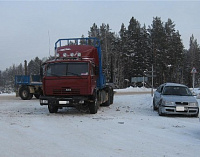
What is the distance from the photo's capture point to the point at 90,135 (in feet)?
24.9

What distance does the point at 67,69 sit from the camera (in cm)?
1223

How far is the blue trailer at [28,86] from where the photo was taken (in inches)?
953

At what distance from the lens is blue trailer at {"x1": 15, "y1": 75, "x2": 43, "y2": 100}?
2422cm

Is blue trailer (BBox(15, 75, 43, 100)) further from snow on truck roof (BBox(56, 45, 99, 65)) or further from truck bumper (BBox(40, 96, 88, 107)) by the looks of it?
truck bumper (BBox(40, 96, 88, 107))

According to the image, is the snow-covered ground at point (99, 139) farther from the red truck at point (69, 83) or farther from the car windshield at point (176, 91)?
the car windshield at point (176, 91)

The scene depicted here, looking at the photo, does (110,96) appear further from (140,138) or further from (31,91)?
(140,138)

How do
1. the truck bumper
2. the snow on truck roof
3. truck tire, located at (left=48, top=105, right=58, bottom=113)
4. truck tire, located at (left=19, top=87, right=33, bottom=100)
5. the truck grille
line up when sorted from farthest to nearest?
1. truck tire, located at (left=19, top=87, right=33, bottom=100)
2. the snow on truck roof
3. truck tire, located at (left=48, top=105, right=58, bottom=113)
4. the truck grille
5. the truck bumper

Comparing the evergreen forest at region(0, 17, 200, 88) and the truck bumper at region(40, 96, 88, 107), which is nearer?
the truck bumper at region(40, 96, 88, 107)

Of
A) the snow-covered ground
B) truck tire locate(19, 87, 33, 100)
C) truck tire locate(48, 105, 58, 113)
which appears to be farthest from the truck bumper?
truck tire locate(19, 87, 33, 100)

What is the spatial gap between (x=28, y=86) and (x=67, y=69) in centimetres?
1310

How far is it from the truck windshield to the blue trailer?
483 inches

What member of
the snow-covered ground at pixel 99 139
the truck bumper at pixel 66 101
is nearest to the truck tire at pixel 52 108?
the truck bumper at pixel 66 101

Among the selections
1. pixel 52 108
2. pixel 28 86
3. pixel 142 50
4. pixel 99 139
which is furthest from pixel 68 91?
pixel 142 50

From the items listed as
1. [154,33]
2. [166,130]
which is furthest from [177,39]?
[166,130]
